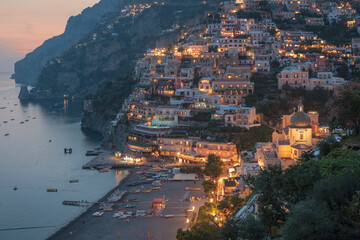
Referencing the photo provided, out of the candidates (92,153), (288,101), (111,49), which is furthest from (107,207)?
(111,49)

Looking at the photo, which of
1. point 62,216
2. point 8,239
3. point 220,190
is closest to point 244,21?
point 220,190

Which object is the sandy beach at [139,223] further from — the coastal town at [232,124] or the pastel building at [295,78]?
the pastel building at [295,78]

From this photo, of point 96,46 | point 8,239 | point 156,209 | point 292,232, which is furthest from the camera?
point 96,46

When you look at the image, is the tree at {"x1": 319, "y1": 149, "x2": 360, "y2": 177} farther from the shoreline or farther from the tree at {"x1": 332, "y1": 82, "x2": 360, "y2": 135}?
the shoreline

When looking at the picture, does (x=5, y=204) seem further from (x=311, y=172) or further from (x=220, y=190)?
(x=311, y=172)

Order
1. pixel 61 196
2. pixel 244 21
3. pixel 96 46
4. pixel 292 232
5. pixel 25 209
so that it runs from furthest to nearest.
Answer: pixel 96 46, pixel 244 21, pixel 61 196, pixel 25 209, pixel 292 232

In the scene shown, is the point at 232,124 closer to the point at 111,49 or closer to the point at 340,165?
the point at 340,165

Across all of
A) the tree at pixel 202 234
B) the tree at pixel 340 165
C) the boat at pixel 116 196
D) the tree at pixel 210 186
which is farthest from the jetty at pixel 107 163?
the tree at pixel 340 165
